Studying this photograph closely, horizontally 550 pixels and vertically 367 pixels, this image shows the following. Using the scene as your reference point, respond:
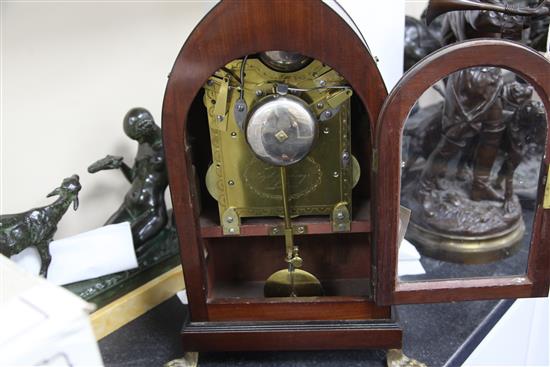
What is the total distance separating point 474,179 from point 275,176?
1.58 ft

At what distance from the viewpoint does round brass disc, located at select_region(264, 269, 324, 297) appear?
0.78 metres

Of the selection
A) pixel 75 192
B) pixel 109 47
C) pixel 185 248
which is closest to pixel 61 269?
pixel 75 192

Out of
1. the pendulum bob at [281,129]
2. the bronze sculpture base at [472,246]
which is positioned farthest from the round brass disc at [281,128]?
the bronze sculpture base at [472,246]

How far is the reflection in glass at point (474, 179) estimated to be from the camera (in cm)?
92

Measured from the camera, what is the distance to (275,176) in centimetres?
72

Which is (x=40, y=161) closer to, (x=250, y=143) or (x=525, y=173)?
(x=250, y=143)

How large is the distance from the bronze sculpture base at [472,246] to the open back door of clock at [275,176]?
212mm

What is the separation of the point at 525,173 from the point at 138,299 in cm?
81

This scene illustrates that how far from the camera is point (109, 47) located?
0.93 metres

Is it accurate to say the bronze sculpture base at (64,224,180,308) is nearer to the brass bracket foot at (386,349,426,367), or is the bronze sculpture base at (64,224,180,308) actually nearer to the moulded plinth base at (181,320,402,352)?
the moulded plinth base at (181,320,402,352)

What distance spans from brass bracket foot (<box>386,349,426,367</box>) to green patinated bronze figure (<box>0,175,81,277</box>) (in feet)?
1.77

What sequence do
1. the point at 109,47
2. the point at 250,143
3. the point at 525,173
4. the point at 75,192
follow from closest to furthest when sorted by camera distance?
the point at 250,143, the point at 75,192, the point at 109,47, the point at 525,173

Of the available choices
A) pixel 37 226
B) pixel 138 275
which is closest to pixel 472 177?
pixel 138 275

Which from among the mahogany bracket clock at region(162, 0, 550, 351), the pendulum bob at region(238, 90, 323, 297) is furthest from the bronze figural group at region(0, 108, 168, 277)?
the pendulum bob at region(238, 90, 323, 297)
